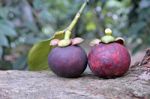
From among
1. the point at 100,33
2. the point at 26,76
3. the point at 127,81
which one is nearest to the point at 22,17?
the point at 100,33

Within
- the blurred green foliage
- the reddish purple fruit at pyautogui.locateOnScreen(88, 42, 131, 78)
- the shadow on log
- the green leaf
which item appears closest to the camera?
the shadow on log

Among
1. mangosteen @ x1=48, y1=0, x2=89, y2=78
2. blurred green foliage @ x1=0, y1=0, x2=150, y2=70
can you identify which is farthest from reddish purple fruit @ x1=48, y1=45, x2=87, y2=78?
blurred green foliage @ x1=0, y1=0, x2=150, y2=70

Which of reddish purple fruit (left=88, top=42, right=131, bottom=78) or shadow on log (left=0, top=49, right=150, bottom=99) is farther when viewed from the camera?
reddish purple fruit (left=88, top=42, right=131, bottom=78)

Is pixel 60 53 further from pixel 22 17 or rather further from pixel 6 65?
pixel 22 17

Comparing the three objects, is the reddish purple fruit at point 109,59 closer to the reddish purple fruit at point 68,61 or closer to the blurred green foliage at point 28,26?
the reddish purple fruit at point 68,61

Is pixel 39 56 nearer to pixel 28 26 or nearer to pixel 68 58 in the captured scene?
pixel 68 58

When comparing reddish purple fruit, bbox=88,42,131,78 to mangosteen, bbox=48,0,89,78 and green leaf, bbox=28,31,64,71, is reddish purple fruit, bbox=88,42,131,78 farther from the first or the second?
green leaf, bbox=28,31,64,71

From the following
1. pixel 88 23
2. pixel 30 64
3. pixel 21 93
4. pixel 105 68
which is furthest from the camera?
pixel 88 23

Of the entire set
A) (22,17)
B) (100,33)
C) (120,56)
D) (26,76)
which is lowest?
(100,33)
